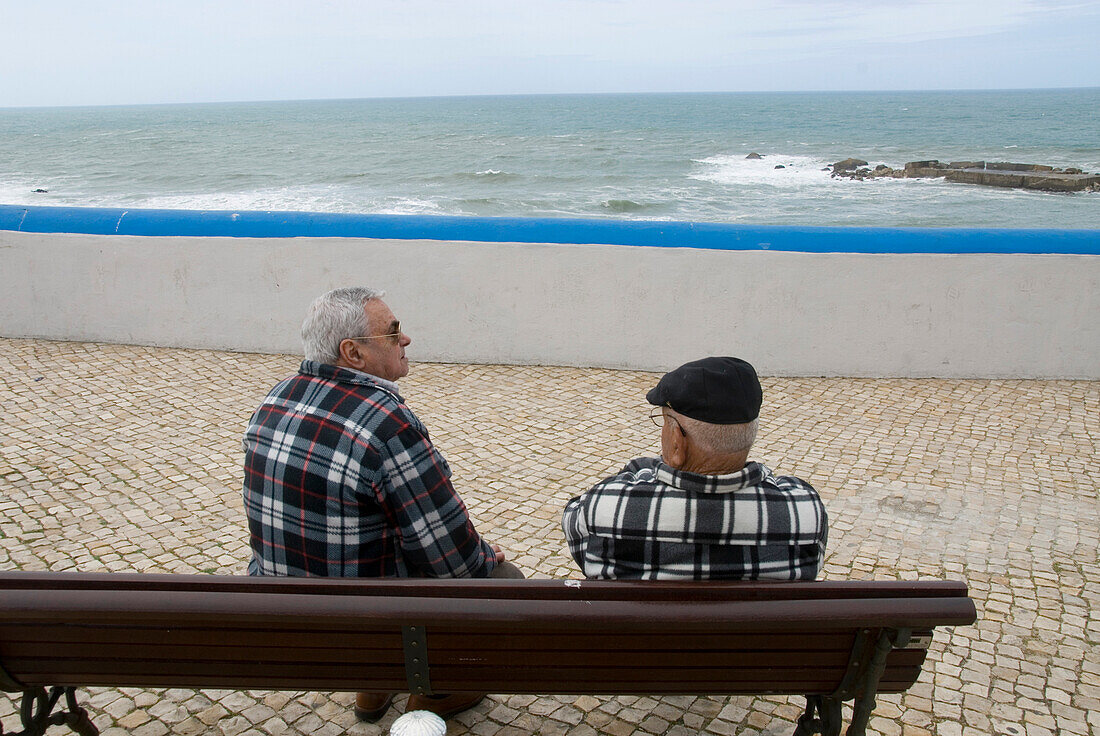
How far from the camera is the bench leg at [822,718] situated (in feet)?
7.51

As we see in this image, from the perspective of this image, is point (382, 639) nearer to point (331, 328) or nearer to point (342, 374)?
point (342, 374)

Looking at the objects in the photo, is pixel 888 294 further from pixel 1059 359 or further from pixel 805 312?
pixel 1059 359

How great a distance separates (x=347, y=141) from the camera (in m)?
76.7

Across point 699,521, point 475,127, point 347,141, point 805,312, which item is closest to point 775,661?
point 699,521

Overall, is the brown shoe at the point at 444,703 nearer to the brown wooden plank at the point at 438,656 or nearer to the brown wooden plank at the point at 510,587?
the brown wooden plank at the point at 438,656

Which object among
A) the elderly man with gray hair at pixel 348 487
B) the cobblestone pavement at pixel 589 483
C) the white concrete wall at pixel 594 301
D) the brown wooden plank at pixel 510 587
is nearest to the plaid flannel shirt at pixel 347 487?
the elderly man with gray hair at pixel 348 487

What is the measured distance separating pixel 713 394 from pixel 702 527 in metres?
0.32

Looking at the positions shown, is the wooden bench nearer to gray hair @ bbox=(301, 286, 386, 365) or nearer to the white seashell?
the white seashell

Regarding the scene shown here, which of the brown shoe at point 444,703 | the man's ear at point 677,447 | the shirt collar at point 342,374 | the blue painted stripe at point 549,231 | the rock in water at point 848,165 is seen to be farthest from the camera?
the rock in water at point 848,165

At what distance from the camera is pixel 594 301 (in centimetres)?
646

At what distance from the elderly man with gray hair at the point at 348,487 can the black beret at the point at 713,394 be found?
0.69 m

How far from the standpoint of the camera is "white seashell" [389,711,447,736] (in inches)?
83.0

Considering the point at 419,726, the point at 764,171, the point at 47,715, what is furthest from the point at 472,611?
the point at 764,171

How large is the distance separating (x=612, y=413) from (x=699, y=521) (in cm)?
368
